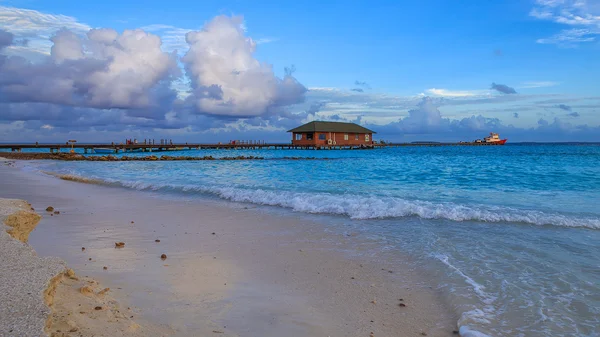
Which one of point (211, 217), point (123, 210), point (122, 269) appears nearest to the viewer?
point (122, 269)

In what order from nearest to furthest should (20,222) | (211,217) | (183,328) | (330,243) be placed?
(183,328), (330,243), (20,222), (211,217)

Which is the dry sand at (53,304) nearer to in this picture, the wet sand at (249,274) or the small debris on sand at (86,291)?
the small debris on sand at (86,291)

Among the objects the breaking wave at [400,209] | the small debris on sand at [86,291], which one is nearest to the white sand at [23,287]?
the small debris on sand at [86,291]

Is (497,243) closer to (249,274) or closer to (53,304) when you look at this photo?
(249,274)

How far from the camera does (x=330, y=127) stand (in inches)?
2889

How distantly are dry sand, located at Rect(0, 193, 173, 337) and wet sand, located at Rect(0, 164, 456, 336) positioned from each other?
0.28m

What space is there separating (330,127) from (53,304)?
70.3 m

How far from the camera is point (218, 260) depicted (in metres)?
6.52

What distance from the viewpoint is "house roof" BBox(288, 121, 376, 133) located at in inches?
2819

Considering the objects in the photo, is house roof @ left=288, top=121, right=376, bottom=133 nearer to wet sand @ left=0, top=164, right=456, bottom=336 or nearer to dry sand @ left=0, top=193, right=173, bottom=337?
wet sand @ left=0, top=164, right=456, bottom=336

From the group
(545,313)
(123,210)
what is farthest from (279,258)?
(123,210)

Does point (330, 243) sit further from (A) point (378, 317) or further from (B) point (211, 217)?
(B) point (211, 217)

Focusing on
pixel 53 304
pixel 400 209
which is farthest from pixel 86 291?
pixel 400 209

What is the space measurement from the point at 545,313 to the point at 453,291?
3.33 feet
